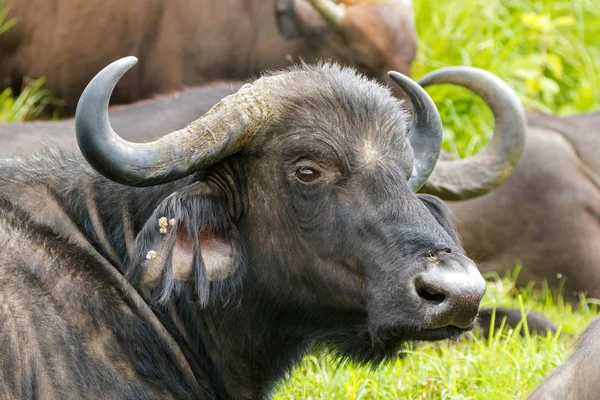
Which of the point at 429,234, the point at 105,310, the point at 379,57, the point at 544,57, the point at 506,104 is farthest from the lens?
the point at 544,57

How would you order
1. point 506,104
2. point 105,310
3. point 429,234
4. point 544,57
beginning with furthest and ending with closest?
point 544,57 → point 506,104 → point 105,310 → point 429,234

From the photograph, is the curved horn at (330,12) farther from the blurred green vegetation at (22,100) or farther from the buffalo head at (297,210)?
the buffalo head at (297,210)

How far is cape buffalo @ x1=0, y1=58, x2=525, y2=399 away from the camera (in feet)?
15.9

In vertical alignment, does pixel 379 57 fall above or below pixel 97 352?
below

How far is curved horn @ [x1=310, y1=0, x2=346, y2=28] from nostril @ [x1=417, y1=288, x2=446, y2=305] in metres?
6.16

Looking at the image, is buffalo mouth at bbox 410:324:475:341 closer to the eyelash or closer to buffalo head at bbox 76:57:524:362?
buffalo head at bbox 76:57:524:362

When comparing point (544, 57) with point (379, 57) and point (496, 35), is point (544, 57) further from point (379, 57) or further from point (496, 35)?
point (379, 57)

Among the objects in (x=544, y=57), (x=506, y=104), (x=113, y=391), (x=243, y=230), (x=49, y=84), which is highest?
(x=243, y=230)

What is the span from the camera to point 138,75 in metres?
10.6

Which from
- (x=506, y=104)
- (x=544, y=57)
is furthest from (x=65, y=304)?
(x=544, y=57)

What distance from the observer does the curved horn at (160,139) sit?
473 cm

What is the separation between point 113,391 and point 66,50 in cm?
628

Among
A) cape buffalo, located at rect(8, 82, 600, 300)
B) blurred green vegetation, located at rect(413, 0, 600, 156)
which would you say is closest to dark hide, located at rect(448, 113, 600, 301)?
cape buffalo, located at rect(8, 82, 600, 300)

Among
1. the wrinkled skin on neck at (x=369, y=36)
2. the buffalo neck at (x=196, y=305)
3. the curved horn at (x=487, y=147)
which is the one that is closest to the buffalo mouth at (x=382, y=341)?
the buffalo neck at (x=196, y=305)
